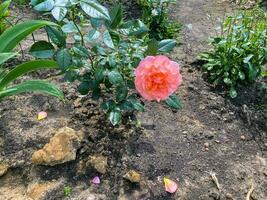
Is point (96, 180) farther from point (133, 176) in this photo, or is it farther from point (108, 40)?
point (108, 40)

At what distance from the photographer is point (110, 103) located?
6.29 feet

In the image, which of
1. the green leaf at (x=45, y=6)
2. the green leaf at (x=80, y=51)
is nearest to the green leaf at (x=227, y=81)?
the green leaf at (x=80, y=51)

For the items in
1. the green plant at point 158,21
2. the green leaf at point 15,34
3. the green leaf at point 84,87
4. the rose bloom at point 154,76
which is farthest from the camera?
the green plant at point 158,21

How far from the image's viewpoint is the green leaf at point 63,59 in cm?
171

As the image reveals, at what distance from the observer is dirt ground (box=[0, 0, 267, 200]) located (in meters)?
1.89

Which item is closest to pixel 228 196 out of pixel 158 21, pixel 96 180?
pixel 96 180

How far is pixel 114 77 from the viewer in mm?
1764

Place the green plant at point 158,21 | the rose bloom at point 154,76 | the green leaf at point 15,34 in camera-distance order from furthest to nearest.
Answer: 1. the green plant at point 158,21
2. the green leaf at point 15,34
3. the rose bloom at point 154,76

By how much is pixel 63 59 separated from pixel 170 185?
0.78 metres

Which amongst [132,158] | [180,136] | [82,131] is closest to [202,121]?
[180,136]

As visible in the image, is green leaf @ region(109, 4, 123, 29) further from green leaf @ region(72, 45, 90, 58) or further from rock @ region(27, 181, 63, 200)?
rock @ region(27, 181, 63, 200)

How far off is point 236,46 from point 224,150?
29.1 inches

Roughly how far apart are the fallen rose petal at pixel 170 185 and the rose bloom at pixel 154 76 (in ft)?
1.75

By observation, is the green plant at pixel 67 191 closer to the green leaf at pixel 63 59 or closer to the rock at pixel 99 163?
the rock at pixel 99 163
